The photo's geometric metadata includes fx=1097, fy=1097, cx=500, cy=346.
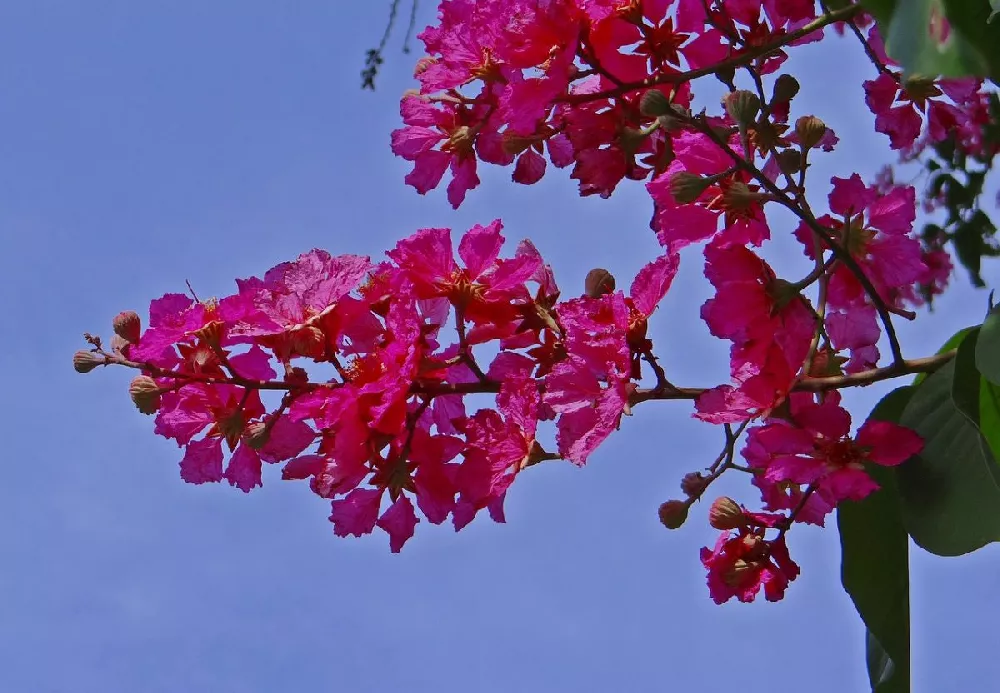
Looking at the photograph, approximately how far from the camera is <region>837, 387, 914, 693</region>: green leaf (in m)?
1.16

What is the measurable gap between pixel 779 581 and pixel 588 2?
2.13 feet

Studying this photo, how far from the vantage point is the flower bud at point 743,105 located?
1.06 metres

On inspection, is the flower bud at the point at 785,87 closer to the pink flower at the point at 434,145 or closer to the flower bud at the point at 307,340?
the pink flower at the point at 434,145

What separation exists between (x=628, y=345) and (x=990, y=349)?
34cm

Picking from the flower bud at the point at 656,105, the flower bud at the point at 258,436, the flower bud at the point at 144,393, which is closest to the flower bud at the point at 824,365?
the flower bud at the point at 656,105

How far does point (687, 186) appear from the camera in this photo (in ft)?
3.49

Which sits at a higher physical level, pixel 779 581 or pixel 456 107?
pixel 456 107

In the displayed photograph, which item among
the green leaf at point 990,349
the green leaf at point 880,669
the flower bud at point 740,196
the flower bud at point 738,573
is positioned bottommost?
the green leaf at point 880,669

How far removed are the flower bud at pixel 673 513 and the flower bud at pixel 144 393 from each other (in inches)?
21.8

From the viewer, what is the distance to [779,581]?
1155 millimetres

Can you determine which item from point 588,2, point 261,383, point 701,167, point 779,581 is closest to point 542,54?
point 588,2

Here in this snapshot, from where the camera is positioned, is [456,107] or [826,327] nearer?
[826,327]

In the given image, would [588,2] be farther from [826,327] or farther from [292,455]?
[292,455]

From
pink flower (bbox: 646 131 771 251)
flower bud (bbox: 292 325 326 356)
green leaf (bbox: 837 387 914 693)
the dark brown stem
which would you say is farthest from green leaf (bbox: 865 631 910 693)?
flower bud (bbox: 292 325 326 356)
